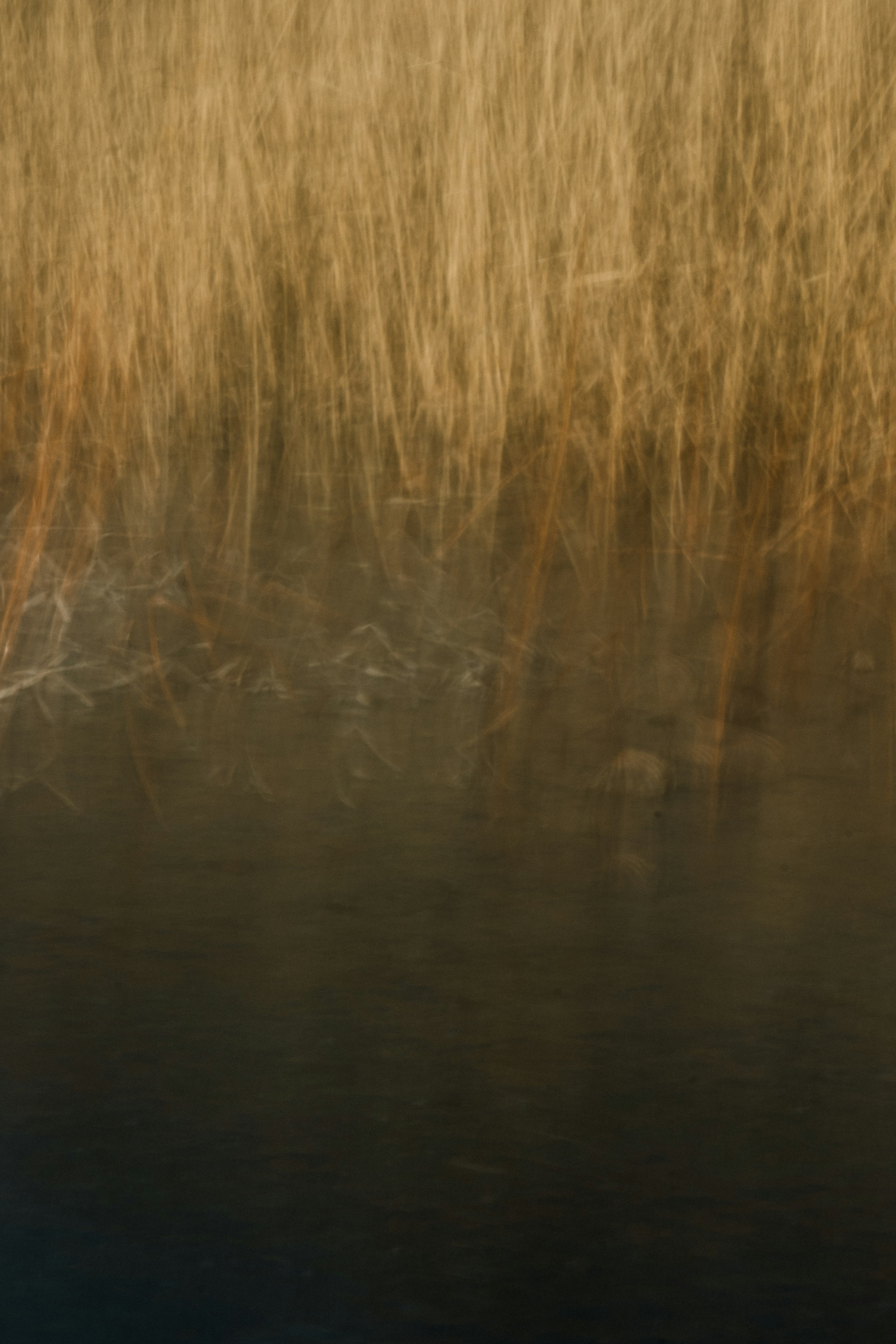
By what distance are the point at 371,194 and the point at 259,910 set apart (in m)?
1.42

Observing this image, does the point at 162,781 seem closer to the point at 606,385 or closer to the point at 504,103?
the point at 606,385

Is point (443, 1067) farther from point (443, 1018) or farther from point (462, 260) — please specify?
point (462, 260)

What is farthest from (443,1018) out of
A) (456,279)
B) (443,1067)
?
(456,279)

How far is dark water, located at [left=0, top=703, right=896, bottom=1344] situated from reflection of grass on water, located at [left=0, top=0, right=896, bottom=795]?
1.89ft

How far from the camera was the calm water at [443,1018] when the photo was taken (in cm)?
96

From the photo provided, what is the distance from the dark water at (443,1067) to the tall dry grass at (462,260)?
25.2 inches

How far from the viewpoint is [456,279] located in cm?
243

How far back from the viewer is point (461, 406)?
97.9 inches

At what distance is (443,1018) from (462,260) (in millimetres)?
1424

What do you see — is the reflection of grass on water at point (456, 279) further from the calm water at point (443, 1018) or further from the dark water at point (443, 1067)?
the dark water at point (443, 1067)

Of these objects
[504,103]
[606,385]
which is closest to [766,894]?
[606,385]

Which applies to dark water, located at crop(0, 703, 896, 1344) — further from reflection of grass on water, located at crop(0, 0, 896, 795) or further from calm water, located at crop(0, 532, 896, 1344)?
reflection of grass on water, located at crop(0, 0, 896, 795)

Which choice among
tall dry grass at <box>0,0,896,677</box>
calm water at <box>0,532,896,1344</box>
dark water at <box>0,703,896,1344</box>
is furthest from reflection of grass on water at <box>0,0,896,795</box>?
dark water at <box>0,703,896,1344</box>

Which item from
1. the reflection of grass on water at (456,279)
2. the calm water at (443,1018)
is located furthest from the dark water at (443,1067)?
the reflection of grass on water at (456,279)
